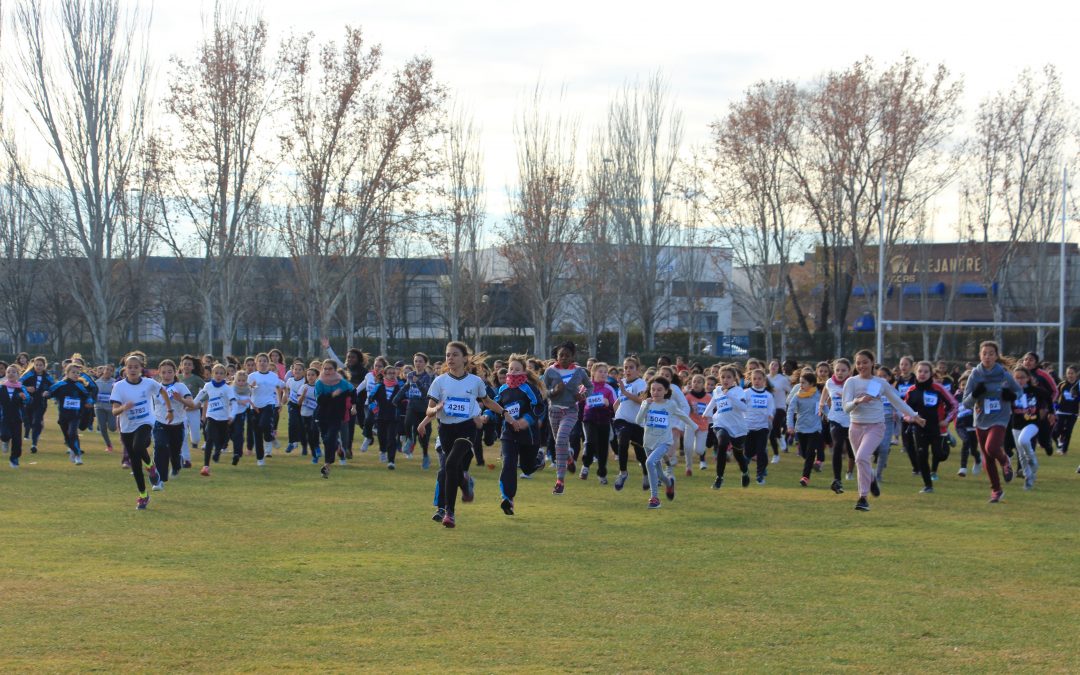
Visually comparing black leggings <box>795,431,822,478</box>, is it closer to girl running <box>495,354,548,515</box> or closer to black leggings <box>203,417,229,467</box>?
girl running <box>495,354,548,515</box>

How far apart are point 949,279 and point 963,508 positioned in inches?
1950

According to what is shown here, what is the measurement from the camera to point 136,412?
46.1ft

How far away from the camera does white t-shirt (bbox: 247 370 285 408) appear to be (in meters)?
20.7

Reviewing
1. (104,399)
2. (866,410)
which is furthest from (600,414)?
(104,399)

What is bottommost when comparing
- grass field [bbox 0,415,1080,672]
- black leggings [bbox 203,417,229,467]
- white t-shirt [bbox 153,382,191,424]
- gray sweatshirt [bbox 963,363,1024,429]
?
grass field [bbox 0,415,1080,672]

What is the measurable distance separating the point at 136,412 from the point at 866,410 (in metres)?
8.54

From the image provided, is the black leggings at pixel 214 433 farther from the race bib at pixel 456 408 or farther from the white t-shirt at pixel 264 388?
the race bib at pixel 456 408

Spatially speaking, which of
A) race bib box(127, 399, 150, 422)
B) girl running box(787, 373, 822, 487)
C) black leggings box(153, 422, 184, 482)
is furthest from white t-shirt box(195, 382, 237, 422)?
girl running box(787, 373, 822, 487)

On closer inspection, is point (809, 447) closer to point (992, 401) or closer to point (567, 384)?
point (992, 401)

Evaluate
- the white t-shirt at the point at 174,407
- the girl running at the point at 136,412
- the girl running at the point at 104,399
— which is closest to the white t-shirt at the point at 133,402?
the girl running at the point at 136,412

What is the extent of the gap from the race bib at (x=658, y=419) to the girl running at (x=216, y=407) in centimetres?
758

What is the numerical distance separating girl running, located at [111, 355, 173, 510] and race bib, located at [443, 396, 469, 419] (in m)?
3.99

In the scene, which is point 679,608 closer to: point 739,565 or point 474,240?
point 739,565

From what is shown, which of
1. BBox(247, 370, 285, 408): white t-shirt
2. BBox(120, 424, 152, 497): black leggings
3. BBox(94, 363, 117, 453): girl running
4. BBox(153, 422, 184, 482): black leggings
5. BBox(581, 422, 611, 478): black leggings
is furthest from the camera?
BBox(94, 363, 117, 453): girl running
